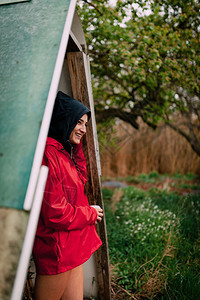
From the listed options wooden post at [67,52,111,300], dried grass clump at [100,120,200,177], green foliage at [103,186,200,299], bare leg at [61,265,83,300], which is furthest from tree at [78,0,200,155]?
dried grass clump at [100,120,200,177]

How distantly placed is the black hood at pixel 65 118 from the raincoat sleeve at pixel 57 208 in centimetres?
26

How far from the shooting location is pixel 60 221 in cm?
140

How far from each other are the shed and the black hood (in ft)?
2.10

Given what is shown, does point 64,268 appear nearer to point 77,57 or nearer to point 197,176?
point 77,57

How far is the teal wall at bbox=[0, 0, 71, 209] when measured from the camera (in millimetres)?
950

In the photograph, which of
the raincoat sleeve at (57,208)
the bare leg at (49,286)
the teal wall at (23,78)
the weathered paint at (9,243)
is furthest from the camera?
the bare leg at (49,286)

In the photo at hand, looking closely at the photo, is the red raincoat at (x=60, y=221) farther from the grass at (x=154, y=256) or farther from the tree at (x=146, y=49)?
the tree at (x=146, y=49)

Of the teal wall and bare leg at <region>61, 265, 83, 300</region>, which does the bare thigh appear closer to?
bare leg at <region>61, 265, 83, 300</region>

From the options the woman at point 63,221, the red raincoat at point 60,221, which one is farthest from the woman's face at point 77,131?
the red raincoat at point 60,221

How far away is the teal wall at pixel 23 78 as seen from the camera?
3.12ft

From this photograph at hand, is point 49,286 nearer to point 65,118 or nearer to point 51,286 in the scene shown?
point 51,286

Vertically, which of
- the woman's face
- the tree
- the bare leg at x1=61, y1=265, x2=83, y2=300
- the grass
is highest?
the tree

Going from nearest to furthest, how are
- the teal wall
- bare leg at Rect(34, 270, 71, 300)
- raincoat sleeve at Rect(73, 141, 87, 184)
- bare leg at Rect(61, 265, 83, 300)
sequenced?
1. the teal wall
2. bare leg at Rect(34, 270, 71, 300)
3. bare leg at Rect(61, 265, 83, 300)
4. raincoat sleeve at Rect(73, 141, 87, 184)

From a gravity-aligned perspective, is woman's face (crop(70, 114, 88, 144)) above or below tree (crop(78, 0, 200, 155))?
below
